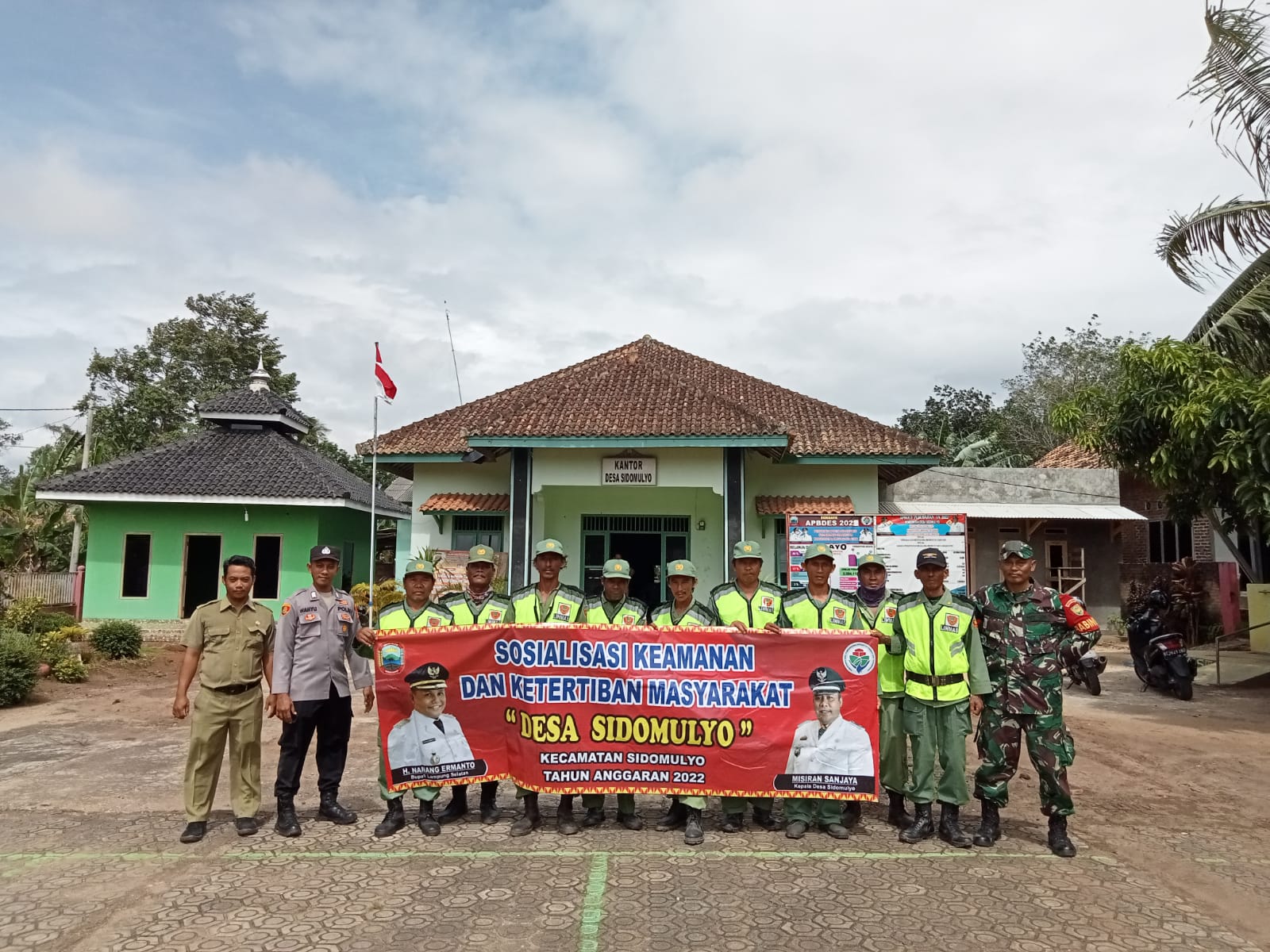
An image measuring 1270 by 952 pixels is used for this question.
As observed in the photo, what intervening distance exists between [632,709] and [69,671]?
10474mm

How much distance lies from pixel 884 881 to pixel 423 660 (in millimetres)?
2945

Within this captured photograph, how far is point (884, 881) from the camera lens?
448 centimetres

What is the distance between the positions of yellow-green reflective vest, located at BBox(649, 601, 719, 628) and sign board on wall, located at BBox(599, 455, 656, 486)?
8.62 meters

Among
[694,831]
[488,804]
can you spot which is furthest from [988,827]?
[488,804]

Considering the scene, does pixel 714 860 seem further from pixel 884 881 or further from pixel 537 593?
pixel 537 593

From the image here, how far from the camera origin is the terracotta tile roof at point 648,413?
13.8 meters

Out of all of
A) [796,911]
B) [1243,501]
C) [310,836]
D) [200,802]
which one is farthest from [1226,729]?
[200,802]

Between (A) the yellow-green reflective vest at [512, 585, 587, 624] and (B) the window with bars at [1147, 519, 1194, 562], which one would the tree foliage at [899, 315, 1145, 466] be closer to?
(B) the window with bars at [1147, 519, 1194, 562]

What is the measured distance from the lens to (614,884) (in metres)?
4.41

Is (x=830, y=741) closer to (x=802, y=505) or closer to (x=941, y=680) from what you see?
(x=941, y=680)

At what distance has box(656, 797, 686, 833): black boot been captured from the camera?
5.38 meters

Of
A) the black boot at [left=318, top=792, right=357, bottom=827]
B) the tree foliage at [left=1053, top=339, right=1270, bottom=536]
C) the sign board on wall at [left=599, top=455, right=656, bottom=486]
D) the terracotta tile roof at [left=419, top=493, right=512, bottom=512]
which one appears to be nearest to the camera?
the black boot at [left=318, top=792, right=357, bottom=827]

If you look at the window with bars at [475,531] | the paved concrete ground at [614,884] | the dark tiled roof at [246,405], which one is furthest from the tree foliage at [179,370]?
the paved concrete ground at [614,884]

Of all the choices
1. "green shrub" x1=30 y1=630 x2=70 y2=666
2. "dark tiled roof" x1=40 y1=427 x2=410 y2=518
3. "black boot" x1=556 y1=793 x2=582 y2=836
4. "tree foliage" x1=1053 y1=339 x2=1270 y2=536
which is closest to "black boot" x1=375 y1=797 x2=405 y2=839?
"black boot" x1=556 y1=793 x2=582 y2=836
